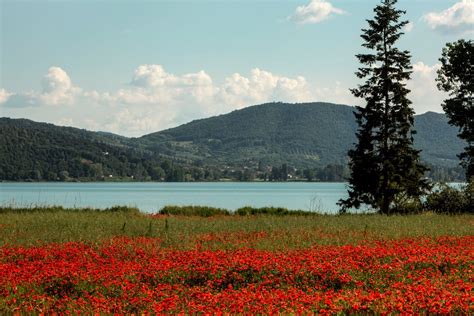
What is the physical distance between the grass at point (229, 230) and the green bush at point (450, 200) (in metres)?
9.93

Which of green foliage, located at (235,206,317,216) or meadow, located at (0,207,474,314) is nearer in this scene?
meadow, located at (0,207,474,314)

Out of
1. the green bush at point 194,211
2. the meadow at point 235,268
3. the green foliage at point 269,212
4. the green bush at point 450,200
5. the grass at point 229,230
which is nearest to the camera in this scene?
the meadow at point 235,268

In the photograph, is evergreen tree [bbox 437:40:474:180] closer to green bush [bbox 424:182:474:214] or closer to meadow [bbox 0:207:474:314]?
green bush [bbox 424:182:474:214]

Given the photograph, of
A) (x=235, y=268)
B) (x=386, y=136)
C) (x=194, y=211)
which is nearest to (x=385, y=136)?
(x=386, y=136)

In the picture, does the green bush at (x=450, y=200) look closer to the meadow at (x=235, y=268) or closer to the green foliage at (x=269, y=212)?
the green foliage at (x=269, y=212)

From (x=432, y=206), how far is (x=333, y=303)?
3245 cm

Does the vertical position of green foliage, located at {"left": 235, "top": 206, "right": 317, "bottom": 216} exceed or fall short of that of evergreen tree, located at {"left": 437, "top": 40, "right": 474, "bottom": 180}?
it falls short

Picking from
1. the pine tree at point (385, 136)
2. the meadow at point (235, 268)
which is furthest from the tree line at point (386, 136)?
the meadow at point (235, 268)

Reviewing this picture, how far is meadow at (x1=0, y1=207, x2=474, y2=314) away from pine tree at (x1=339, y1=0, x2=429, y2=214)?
599 inches

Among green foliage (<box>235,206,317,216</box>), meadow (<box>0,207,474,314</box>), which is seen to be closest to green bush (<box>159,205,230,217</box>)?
green foliage (<box>235,206,317,216</box>)

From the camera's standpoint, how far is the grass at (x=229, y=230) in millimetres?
21422

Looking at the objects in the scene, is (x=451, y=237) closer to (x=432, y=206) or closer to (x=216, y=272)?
(x=216, y=272)

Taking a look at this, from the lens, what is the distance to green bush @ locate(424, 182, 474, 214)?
3988 centimetres

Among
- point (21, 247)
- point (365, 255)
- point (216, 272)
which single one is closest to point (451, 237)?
point (365, 255)
